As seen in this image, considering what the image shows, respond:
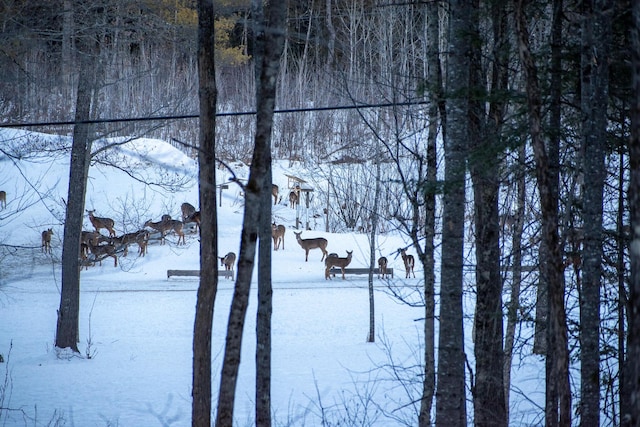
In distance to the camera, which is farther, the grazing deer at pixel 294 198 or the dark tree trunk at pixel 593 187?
the grazing deer at pixel 294 198

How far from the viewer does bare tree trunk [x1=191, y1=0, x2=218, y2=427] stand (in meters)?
7.70

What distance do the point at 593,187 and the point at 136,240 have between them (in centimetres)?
1802

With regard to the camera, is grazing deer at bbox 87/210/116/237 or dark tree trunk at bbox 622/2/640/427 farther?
grazing deer at bbox 87/210/116/237

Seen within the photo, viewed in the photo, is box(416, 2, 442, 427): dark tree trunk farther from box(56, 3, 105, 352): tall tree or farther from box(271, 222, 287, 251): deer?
box(271, 222, 287, 251): deer

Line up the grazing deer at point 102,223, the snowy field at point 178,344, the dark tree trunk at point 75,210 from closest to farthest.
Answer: the snowy field at point 178,344
the dark tree trunk at point 75,210
the grazing deer at point 102,223

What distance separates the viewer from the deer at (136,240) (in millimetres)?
21395

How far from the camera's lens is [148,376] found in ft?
41.1

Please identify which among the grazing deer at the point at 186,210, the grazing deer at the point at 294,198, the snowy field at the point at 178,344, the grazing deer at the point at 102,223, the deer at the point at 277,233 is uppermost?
the grazing deer at the point at 294,198

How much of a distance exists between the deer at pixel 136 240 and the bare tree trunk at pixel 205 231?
519 inches

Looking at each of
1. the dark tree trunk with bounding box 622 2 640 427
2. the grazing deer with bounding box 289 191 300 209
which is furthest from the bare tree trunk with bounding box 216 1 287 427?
the grazing deer with bounding box 289 191 300 209

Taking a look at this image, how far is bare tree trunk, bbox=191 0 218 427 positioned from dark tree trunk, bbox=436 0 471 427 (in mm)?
2465

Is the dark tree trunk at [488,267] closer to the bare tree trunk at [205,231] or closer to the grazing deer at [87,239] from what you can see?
the bare tree trunk at [205,231]

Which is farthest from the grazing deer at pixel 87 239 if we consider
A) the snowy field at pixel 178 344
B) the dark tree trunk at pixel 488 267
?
the dark tree trunk at pixel 488 267

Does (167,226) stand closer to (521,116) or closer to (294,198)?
(294,198)
